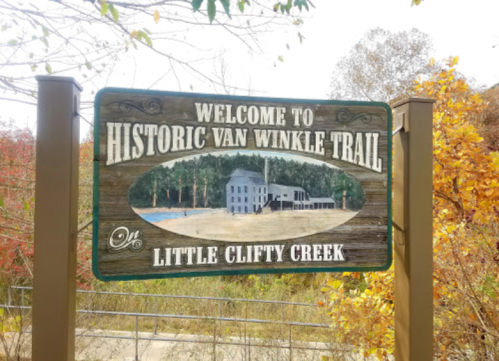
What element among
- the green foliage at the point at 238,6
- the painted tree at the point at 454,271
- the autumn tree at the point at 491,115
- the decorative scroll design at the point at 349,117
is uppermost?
the autumn tree at the point at 491,115

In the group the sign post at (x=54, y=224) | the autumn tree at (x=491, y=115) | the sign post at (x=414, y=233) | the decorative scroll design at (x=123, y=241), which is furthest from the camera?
the autumn tree at (x=491, y=115)

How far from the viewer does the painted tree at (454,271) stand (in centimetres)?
309

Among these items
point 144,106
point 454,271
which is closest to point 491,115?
point 454,271

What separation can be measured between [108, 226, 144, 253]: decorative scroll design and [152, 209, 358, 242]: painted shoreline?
0.50 ft

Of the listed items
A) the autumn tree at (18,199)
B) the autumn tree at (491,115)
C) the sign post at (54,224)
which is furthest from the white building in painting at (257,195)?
the autumn tree at (491,115)

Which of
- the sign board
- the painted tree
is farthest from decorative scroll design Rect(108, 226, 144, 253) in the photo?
the painted tree

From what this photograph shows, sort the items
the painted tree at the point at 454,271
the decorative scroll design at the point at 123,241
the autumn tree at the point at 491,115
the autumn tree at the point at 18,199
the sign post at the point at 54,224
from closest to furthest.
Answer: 1. the sign post at the point at 54,224
2. the decorative scroll design at the point at 123,241
3. the painted tree at the point at 454,271
4. the autumn tree at the point at 18,199
5. the autumn tree at the point at 491,115

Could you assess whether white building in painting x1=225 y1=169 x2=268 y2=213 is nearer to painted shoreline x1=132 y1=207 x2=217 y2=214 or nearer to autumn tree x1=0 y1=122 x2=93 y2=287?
painted shoreline x1=132 y1=207 x2=217 y2=214

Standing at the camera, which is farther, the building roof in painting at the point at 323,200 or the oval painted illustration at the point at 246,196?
the building roof in painting at the point at 323,200

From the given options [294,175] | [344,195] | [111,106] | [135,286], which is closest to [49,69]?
[111,106]

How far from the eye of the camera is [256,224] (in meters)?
2.25

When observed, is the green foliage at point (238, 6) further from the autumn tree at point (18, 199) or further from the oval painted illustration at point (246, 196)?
the autumn tree at point (18, 199)

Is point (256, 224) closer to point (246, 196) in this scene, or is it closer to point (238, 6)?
point (246, 196)

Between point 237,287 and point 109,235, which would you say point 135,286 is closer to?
point 237,287
